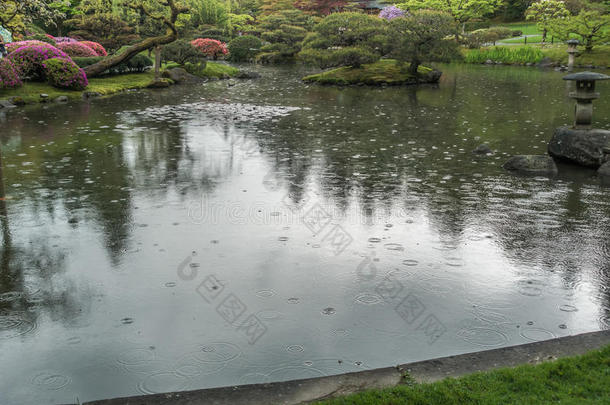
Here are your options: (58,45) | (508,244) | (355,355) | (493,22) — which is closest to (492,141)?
(508,244)

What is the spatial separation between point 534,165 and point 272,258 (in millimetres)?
6333

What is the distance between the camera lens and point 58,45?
2836cm

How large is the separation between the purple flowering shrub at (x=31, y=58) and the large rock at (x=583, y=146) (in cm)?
1986

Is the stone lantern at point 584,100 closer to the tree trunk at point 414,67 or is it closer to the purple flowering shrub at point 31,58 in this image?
the tree trunk at point 414,67

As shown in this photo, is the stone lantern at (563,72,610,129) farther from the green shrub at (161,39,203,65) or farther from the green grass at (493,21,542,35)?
the green grass at (493,21,542,35)

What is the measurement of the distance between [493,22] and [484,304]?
69975mm

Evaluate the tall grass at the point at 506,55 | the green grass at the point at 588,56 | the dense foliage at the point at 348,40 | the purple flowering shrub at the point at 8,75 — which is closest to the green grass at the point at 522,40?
the tall grass at the point at 506,55

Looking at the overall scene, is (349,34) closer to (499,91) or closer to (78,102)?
(499,91)

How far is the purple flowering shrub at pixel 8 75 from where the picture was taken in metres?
19.9

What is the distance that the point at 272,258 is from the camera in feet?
20.2

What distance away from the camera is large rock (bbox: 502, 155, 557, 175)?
32.5 ft

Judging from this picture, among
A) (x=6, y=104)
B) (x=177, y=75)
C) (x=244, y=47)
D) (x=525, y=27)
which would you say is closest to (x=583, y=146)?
(x=6, y=104)

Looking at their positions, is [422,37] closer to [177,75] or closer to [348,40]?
[348,40]

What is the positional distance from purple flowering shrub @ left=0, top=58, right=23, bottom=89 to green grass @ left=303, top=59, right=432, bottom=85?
15178 mm
